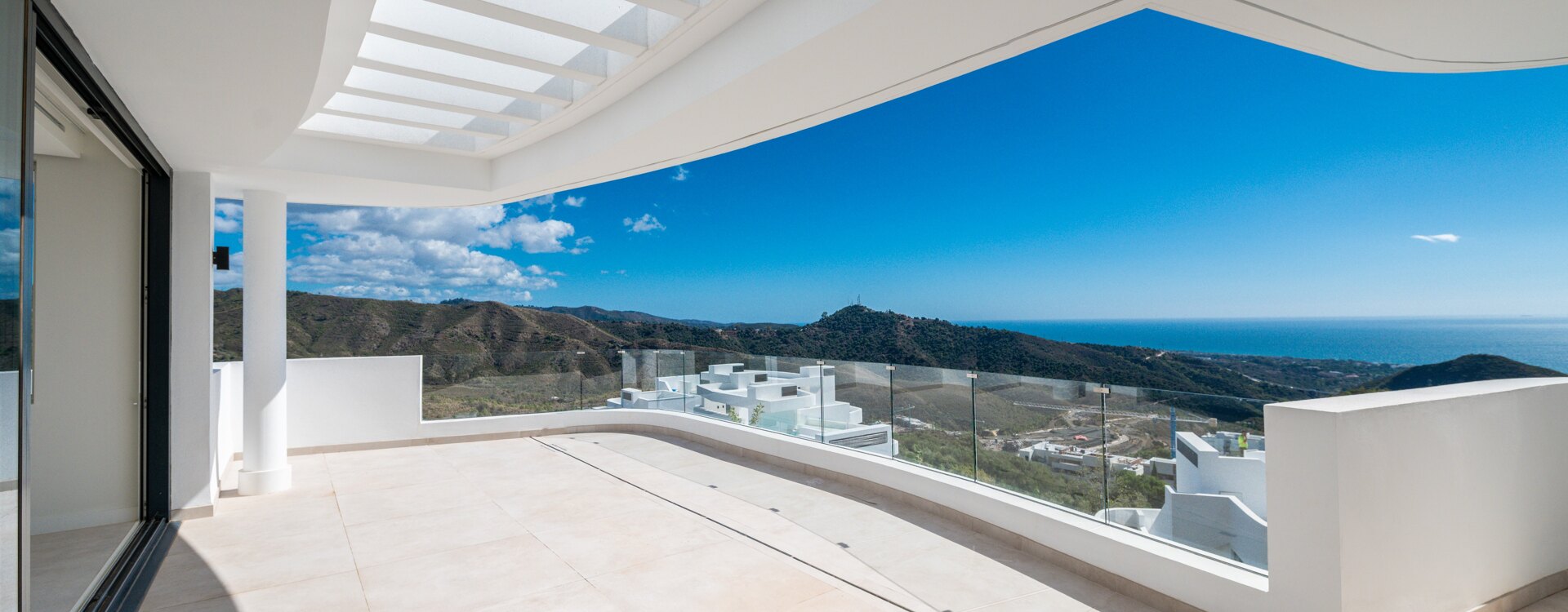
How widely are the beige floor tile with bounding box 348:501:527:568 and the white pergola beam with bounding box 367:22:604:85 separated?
294cm

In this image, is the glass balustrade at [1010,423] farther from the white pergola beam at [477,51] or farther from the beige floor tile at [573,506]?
the white pergola beam at [477,51]

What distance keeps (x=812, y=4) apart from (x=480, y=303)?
24913 mm

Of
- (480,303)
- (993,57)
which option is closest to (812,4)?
(993,57)

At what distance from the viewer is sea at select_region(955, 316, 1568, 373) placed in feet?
59.1

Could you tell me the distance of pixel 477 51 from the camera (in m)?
3.60

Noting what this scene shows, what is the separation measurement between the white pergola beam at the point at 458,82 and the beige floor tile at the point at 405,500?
10.1 feet

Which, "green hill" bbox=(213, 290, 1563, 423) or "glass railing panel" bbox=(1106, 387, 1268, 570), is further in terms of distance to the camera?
"green hill" bbox=(213, 290, 1563, 423)

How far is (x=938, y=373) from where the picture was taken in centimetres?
527

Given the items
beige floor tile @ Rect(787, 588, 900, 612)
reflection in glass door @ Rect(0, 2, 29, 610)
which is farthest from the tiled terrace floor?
reflection in glass door @ Rect(0, 2, 29, 610)

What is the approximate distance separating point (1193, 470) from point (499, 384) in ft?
24.3

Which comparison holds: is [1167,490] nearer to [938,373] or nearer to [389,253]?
[938,373]

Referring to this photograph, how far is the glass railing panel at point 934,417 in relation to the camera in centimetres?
482

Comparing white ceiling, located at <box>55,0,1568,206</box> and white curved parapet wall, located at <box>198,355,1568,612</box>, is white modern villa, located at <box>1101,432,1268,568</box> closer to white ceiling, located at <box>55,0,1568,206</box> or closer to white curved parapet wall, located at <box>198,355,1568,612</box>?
white curved parapet wall, located at <box>198,355,1568,612</box>

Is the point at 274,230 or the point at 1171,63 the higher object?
the point at 1171,63
